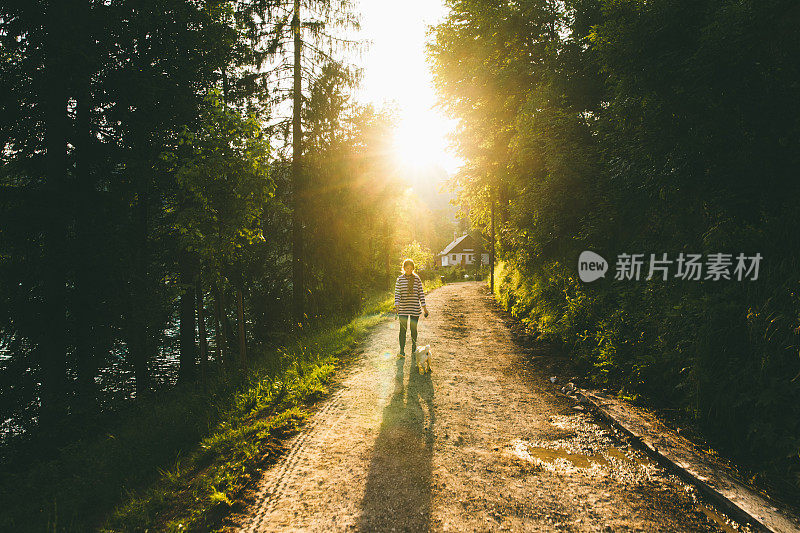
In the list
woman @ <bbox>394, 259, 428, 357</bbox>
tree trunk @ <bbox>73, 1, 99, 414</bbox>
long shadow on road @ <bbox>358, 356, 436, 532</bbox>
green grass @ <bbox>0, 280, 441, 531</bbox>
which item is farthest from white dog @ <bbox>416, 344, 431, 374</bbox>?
tree trunk @ <bbox>73, 1, 99, 414</bbox>

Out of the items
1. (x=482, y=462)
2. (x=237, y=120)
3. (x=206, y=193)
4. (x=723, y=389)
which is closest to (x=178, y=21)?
(x=237, y=120)

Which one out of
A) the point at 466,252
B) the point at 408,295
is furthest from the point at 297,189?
the point at 466,252

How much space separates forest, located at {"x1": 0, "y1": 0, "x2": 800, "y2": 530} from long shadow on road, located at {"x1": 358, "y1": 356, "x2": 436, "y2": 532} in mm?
1530

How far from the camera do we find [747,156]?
471 cm

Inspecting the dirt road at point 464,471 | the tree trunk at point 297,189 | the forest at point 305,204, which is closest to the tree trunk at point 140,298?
the forest at point 305,204

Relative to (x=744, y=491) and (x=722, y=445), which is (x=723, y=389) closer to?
(x=722, y=445)

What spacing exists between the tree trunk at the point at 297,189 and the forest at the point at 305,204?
0.26ft

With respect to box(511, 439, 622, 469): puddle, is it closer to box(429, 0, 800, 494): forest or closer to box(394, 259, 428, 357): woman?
box(429, 0, 800, 494): forest

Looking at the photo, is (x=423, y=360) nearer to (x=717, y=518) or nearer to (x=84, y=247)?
(x=717, y=518)

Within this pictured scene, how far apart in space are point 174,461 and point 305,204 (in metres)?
9.54

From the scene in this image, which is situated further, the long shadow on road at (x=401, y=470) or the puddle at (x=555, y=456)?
the puddle at (x=555, y=456)

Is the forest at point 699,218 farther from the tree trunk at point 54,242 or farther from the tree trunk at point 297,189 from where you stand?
the tree trunk at point 54,242

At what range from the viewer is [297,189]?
12.4m

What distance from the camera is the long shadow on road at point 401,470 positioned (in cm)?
302
